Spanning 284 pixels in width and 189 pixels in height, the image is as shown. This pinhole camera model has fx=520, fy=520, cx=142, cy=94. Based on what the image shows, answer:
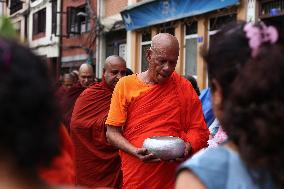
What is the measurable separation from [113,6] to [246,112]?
13907 millimetres

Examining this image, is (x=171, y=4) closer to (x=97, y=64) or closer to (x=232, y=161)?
(x=97, y=64)

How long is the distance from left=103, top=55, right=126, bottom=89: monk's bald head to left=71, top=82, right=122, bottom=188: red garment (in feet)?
0.33

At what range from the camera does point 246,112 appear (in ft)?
4.63

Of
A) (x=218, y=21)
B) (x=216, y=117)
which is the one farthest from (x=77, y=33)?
(x=216, y=117)

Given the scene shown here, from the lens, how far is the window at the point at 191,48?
34.6 ft

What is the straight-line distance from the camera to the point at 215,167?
1478mm

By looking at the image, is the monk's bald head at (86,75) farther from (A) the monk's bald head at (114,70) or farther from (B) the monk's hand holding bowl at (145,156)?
(B) the monk's hand holding bowl at (145,156)

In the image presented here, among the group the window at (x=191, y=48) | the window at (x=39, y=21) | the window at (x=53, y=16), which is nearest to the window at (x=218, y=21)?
the window at (x=191, y=48)

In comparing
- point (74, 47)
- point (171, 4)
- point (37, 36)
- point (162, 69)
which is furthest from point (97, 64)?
point (162, 69)

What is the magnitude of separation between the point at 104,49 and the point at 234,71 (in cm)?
1422

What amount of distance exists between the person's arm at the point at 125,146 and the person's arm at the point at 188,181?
1.49 m

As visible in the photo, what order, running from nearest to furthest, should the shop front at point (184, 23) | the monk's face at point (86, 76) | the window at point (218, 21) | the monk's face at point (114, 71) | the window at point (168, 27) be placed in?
the monk's face at point (114, 71) < the monk's face at point (86, 76) < the window at point (218, 21) < the shop front at point (184, 23) < the window at point (168, 27)

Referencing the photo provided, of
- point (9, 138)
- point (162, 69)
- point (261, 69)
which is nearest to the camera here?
point (9, 138)

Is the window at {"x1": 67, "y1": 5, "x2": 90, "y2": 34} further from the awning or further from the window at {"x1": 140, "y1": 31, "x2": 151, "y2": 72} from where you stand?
the window at {"x1": 140, "y1": 31, "x2": 151, "y2": 72}
